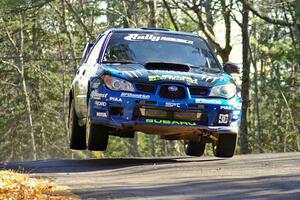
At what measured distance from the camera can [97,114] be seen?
10.9m

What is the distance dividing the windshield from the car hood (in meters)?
0.50

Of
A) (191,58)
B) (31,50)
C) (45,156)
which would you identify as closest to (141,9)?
(31,50)

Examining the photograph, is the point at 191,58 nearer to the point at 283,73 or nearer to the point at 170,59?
the point at 170,59

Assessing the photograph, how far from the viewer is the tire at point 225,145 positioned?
455 inches

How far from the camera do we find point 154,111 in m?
10.7

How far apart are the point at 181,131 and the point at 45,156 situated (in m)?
37.0

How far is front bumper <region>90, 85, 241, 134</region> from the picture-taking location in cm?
1066

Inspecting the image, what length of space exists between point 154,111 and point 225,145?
1.47 m

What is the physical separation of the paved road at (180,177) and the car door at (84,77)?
82cm

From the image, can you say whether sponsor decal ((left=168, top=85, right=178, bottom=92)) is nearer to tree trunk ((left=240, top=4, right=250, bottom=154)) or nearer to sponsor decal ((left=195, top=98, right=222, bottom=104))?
sponsor decal ((left=195, top=98, right=222, bottom=104))

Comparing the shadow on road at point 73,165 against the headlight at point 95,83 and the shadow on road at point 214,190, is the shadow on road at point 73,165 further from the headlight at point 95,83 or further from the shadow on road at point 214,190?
the shadow on road at point 214,190

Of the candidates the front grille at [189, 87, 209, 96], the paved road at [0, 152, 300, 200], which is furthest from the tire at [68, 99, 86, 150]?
the front grille at [189, 87, 209, 96]

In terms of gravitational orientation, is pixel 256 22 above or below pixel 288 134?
above

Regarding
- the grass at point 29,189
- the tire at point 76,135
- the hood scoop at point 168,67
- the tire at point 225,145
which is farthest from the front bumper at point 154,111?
the tire at point 76,135
